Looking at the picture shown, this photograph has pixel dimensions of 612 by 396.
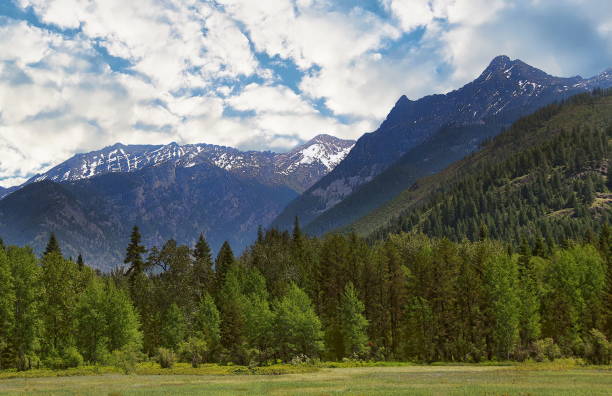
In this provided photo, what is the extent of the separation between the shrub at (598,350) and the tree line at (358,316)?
7.22 ft

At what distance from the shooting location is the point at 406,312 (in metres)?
94.3

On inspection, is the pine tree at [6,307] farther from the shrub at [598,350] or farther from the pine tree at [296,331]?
the shrub at [598,350]

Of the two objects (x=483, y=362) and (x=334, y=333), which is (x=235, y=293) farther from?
(x=483, y=362)

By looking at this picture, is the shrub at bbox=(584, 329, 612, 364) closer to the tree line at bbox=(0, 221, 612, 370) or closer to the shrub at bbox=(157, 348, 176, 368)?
the tree line at bbox=(0, 221, 612, 370)

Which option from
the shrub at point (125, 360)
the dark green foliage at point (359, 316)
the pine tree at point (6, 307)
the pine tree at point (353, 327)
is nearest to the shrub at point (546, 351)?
the dark green foliage at point (359, 316)

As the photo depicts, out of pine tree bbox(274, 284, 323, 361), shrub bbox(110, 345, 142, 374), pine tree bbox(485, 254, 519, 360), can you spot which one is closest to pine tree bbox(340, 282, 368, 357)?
pine tree bbox(274, 284, 323, 361)

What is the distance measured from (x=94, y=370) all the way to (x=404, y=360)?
160 ft

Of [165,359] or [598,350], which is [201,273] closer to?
[165,359]

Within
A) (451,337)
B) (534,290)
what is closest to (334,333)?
(451,337)

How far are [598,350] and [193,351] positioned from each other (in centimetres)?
5987

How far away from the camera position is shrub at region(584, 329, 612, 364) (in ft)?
231

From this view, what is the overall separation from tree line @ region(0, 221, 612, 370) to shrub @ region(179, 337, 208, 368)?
0.21 m

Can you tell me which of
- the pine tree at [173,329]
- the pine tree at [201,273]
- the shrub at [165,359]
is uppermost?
the pine tree at [201,273]

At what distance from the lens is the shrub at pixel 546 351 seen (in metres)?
78.9
